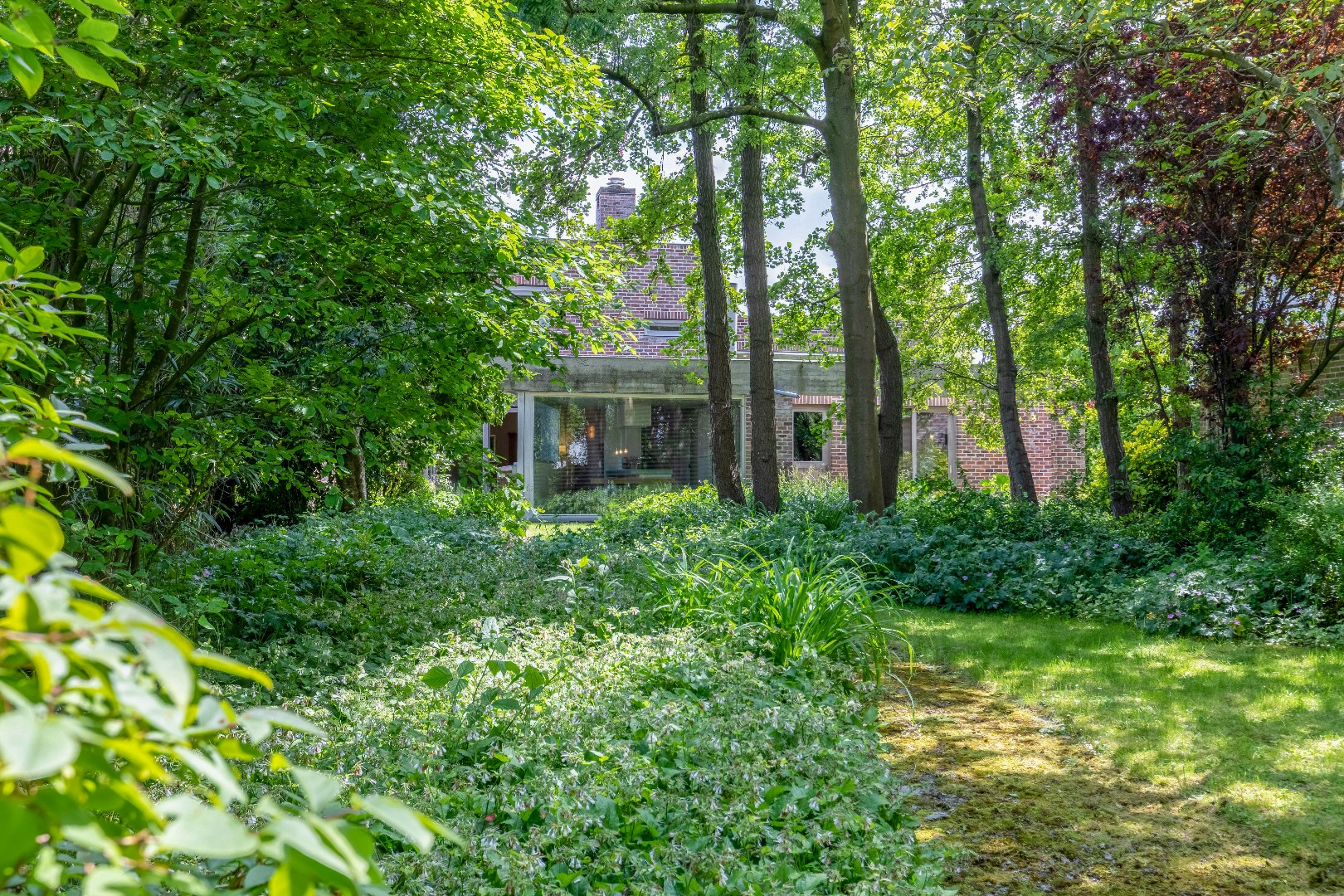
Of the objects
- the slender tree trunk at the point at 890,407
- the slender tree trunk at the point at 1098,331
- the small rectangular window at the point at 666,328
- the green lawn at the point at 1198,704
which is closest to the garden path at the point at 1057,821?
the green lawn at the point at 1198,704

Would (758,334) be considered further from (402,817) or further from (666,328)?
(402,817)

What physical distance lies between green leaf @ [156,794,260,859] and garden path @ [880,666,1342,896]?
116 inches

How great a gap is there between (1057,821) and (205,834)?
3.69 meters

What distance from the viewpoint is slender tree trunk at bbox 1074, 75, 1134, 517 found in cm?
1030

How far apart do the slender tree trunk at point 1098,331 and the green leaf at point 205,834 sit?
1105 centimetres

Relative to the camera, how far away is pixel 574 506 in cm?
1669

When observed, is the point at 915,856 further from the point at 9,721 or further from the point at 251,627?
the point at 251,627

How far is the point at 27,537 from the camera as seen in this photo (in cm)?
62

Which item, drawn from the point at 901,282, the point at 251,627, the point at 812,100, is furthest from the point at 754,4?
the point at 251,627

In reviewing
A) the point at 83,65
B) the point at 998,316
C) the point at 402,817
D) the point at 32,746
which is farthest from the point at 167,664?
the point at 998,316

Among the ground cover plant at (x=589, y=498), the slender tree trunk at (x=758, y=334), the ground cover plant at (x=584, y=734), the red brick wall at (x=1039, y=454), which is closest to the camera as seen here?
the ground cover plant at (x=584, y=734)

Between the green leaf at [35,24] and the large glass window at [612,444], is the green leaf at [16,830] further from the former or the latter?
the large glass window at [612,444]

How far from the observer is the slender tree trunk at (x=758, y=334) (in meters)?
11.3

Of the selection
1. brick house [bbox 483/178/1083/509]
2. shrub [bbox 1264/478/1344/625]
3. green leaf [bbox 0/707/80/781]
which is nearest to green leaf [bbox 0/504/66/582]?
green leaf [bbox 0/707/80/781]
